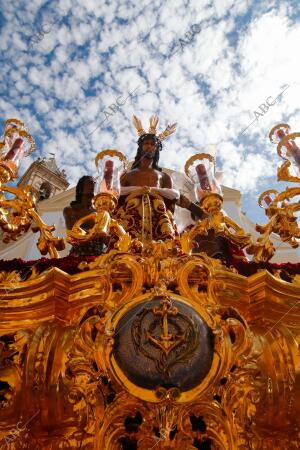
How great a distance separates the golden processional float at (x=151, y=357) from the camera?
A: 7.07 feet

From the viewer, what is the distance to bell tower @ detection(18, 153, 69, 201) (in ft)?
52.1

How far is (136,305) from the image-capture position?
2.40 metres

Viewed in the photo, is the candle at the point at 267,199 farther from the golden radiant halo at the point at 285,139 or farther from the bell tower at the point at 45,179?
the bell tower at the point at 45,179

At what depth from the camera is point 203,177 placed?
3607 millimetres

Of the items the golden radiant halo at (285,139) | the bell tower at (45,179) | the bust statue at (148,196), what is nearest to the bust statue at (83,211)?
the bust statue at (148,196)

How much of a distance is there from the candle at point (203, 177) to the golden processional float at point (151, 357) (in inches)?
36.5

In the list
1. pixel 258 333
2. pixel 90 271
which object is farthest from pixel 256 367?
pixel 90 271

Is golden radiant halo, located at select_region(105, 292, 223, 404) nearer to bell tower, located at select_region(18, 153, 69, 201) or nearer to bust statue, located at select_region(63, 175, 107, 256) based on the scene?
bust statue, located at select_region(63, 175, 107, 256)

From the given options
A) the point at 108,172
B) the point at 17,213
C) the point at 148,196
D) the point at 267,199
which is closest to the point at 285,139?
the point at 267,199

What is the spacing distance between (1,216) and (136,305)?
65.9 inches

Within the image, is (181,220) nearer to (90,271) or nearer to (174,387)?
(90,271)

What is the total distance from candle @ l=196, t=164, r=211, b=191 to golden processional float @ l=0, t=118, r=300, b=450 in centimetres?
93

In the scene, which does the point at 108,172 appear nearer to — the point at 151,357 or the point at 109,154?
the point at 109,154

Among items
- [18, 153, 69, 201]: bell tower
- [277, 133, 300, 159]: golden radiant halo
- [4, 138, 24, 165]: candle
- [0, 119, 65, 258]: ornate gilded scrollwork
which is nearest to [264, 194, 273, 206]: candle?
[277, 133, 300, 159]: golden radiant halo
